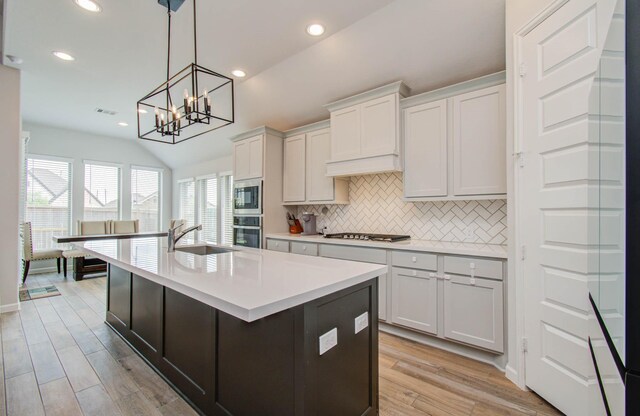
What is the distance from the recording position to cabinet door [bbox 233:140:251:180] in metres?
4.42

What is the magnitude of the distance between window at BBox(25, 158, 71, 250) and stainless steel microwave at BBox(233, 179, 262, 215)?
421cm

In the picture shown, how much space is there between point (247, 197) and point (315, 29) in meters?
2.50

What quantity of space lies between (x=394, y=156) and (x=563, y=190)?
1.53 m

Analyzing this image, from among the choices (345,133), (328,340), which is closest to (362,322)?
(328,340)

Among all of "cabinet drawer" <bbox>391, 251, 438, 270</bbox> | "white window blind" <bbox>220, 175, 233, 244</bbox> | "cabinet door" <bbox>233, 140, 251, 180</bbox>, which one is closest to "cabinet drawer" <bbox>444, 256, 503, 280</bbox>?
"cabinet drawer" <bbox>391, 251, 438, 270</bbox>

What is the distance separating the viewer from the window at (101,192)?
248 inches

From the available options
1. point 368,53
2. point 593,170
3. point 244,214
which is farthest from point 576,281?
point 244,214

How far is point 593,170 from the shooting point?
151 cm

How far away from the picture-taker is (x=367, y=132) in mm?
3229

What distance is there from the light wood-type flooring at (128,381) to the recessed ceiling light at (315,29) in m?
3.01

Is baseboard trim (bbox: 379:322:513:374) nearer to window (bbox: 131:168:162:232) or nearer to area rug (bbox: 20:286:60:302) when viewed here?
area rug (bbox: 20:286:60:302)

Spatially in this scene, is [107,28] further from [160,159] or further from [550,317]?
[160,159]

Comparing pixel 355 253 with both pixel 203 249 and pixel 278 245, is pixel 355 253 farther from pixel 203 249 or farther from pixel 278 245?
pixel 203 249

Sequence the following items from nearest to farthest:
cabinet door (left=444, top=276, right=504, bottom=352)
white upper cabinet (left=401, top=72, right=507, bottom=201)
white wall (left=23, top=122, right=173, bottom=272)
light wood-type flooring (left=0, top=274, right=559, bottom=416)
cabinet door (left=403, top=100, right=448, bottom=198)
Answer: light wood-type flooring (left=0, top=274, right=559, bottom=416)
cabinet door (left=444, top=276, right=504, bottom=352)
white upper cabinet (left=401, top=72, right=507, bottom=201)
cabinet door (left=403, top=100, right=448, bottom=198)
white wall (left=23, top=122, right=173, bottom=272)
